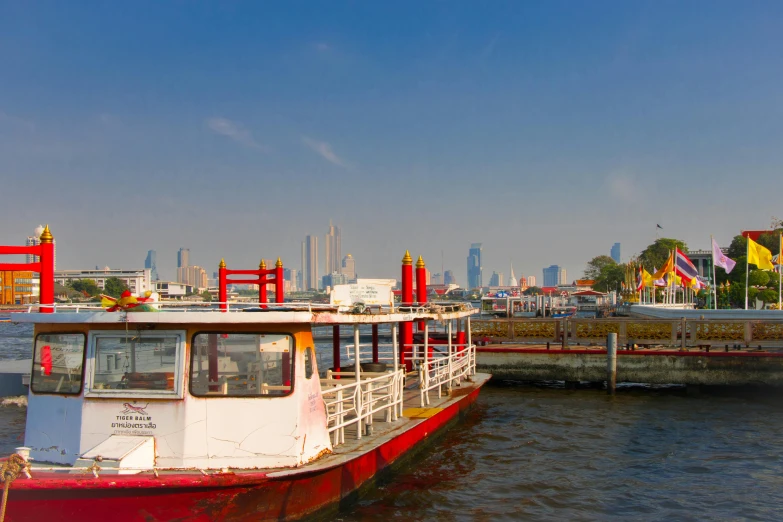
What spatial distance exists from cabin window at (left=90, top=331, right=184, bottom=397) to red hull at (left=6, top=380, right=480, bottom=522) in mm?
1423

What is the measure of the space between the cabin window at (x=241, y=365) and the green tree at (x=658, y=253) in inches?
3575

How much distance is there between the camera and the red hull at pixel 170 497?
726 centimetres

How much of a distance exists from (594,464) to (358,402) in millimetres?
5763

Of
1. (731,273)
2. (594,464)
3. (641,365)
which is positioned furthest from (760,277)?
(594,464)

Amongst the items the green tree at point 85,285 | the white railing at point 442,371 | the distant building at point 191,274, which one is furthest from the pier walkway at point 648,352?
the distant building at point 191,274

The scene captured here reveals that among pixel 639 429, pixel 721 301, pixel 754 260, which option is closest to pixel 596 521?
pixel 639 429

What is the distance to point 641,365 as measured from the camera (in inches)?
884

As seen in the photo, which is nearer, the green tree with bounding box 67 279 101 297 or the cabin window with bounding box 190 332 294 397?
the cabin window with bounding box 190 332 294 397

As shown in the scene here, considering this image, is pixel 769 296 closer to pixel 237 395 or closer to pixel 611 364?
pixel 611 364

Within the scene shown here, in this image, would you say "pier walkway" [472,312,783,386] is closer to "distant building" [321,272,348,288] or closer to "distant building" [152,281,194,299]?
"distant building" [321,272,348,288]

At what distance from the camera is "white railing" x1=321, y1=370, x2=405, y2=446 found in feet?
34.3

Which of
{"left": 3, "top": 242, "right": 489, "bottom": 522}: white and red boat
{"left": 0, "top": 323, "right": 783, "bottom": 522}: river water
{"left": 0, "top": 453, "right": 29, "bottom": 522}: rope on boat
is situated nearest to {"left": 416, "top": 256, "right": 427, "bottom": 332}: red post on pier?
{"left": 0, "top": 323, "right": 783, "bottom": 522}: river water

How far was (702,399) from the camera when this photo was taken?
21188mm

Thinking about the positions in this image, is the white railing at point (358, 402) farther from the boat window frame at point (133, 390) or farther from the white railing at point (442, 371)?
the boat window frame at point (133, 390)
